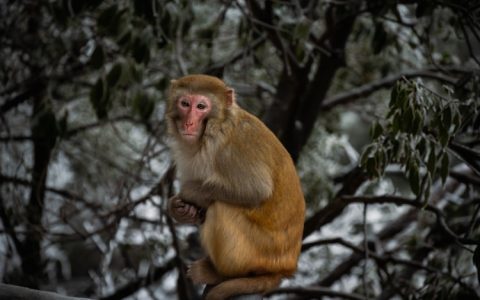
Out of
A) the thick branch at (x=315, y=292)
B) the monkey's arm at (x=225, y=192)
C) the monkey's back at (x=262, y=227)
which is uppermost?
the monkey's arm at (x=225, y=192)

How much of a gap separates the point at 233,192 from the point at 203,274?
1.73 ft

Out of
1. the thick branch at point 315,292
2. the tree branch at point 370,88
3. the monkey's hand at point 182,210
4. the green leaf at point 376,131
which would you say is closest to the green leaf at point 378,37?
the tree branch at point 370,88

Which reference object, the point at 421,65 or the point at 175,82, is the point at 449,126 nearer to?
the point at 175,82

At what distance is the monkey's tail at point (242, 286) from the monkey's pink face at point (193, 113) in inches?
36.0

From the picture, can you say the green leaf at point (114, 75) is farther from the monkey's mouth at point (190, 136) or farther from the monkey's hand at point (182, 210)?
the monkey's hand at point (182, 210)

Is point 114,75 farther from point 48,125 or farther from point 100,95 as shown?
point 48,125

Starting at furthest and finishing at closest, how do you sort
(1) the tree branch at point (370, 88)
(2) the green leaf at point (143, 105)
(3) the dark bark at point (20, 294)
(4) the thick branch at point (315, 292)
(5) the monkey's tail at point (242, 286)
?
(1) the tree branch at point (370, 88), (2) the green leaf at point (143, 105), (4) the thick branch at point (315, 292), (5) the monkey's tail at point (242, 286), (3) the dark bark at point (20, 294)

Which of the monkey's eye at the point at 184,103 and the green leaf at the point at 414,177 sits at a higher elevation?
the monkey's eye at the point at 184,103

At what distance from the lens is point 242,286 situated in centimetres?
402

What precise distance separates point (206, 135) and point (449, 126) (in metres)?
1.47

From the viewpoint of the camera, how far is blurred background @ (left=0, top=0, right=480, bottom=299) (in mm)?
5066

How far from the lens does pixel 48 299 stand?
336cm

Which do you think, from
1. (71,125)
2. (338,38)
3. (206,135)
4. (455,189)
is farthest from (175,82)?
(455,189)

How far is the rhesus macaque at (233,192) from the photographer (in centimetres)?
426
